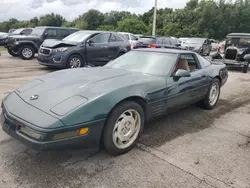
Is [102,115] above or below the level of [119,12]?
below

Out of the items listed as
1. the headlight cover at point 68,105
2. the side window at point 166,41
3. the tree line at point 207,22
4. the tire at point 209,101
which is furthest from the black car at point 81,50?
the tree line at point 207,22

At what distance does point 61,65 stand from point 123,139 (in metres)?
6.23

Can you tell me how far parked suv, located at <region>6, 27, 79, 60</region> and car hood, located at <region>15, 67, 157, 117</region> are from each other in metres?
9.62

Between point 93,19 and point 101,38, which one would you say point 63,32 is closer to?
point 101,38

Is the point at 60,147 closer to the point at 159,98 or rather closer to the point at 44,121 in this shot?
the point at 44,121

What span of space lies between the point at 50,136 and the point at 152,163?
49.7 inches

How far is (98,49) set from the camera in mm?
9508

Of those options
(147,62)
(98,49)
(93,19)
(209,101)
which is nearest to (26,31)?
(98,49)

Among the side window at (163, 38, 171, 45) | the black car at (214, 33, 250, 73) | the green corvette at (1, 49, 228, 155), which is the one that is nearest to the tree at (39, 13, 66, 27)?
the side window at (163, 38, 171, 45)

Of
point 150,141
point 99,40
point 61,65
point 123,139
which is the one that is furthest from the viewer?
point 99,40

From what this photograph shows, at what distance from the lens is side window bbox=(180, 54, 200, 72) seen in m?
4.38

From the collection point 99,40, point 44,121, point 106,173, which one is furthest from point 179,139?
point 99,40

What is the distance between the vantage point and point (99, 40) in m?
9.69

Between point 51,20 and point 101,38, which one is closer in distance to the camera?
point 101,38
